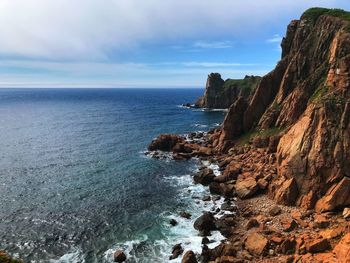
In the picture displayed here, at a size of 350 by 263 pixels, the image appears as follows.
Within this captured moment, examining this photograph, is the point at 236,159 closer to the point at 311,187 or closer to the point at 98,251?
the point at 311,187

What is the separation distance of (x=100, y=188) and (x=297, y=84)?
53.9m

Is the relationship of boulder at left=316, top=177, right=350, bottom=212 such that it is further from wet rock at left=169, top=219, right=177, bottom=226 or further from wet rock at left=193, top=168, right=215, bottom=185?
wet rock at left=193, top=168, right=215, bottom=185

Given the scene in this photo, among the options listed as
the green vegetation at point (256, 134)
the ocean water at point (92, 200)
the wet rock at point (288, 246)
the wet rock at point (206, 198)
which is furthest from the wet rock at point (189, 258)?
the green vegetation at point (256, 134)

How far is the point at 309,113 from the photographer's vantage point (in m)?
62.3

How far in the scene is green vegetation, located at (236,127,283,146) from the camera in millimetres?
81675

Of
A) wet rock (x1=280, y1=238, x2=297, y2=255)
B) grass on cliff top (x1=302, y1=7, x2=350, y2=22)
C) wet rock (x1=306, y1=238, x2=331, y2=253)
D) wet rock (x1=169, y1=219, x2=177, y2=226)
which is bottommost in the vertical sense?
wet rock (x1=169, y1=219, x2=177, y2=226)

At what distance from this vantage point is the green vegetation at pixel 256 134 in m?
81.7

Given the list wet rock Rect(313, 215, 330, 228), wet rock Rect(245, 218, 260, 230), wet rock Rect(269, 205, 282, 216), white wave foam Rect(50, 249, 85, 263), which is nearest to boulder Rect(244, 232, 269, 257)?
wet rock Rect(245, 218, 260, 230)

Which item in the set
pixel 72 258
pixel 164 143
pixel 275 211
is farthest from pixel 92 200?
pixel 164 143

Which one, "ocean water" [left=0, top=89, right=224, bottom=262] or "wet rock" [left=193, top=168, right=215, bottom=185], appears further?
"wet rock" [left=193, top=168, right=215, bottom=185]

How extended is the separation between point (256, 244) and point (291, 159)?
2015 cm

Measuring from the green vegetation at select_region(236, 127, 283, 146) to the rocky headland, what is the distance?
0.36m

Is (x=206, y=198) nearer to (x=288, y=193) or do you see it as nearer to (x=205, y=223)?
(x=205, y=223)

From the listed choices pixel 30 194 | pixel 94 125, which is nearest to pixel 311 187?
pixel 30 194
